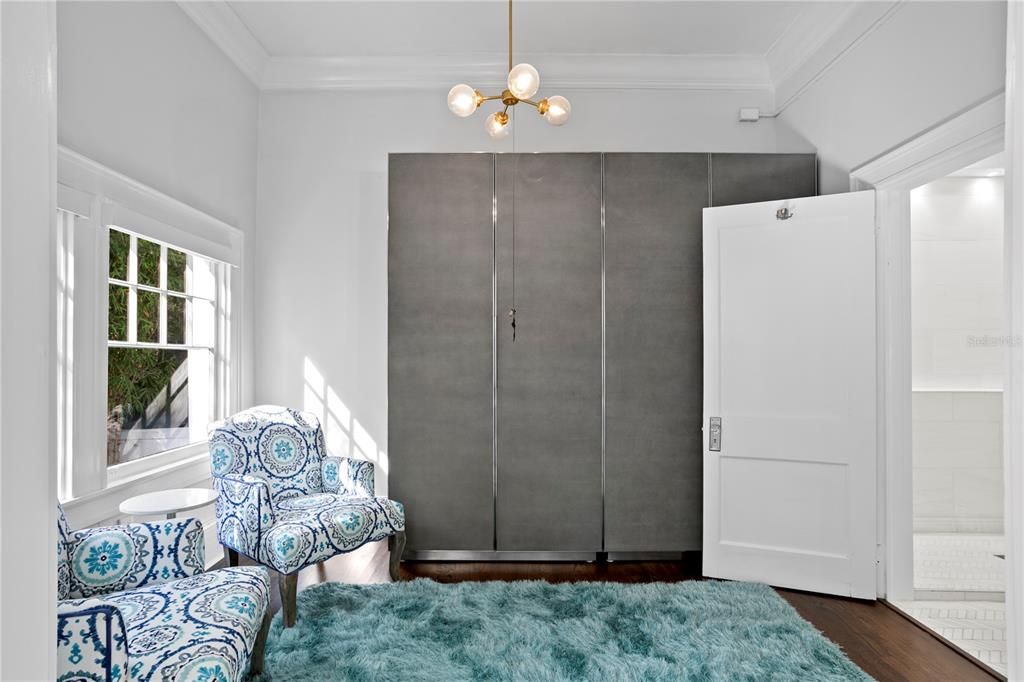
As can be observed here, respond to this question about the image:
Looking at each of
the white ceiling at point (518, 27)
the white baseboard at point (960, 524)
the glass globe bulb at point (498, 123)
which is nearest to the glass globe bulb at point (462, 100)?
the glass globe bulb at point (498, 123)

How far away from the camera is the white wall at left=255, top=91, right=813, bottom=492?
13.1ft

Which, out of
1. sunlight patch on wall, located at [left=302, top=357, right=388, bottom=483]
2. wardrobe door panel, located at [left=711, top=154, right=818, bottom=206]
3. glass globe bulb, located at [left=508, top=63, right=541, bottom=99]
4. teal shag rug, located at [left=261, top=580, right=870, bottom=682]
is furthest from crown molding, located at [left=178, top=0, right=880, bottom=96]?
teal shag rug, located at [left=261, top=580, right=870, bottom=682]

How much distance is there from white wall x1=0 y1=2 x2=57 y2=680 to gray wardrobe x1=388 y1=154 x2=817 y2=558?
9.33ft

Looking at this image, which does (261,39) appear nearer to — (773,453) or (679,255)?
(679,255)

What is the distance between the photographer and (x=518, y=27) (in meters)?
3.52

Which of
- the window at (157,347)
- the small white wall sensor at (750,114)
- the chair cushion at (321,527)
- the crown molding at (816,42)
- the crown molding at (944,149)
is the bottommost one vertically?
the chair cushion at (321,527)

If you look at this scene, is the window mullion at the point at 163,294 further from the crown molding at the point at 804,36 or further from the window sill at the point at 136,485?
the crown molding at the point at 804,36

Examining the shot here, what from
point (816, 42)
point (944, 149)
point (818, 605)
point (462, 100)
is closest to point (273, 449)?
point (462, 100)

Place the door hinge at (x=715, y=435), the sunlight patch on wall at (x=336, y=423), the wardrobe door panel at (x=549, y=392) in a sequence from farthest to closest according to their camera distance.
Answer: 1. the sunlight patch on wall at (x=336, y=423)
2. the wardrobe door panel at (x=549, y=392)
3. the door hinge at (x=715, y=435)

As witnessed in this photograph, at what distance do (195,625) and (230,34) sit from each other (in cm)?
316

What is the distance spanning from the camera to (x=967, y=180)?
4.21m

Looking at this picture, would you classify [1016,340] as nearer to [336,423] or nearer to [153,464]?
[153,464]

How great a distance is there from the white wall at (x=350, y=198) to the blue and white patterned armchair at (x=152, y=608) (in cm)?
197

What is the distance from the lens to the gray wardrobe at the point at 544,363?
11.4 ft
